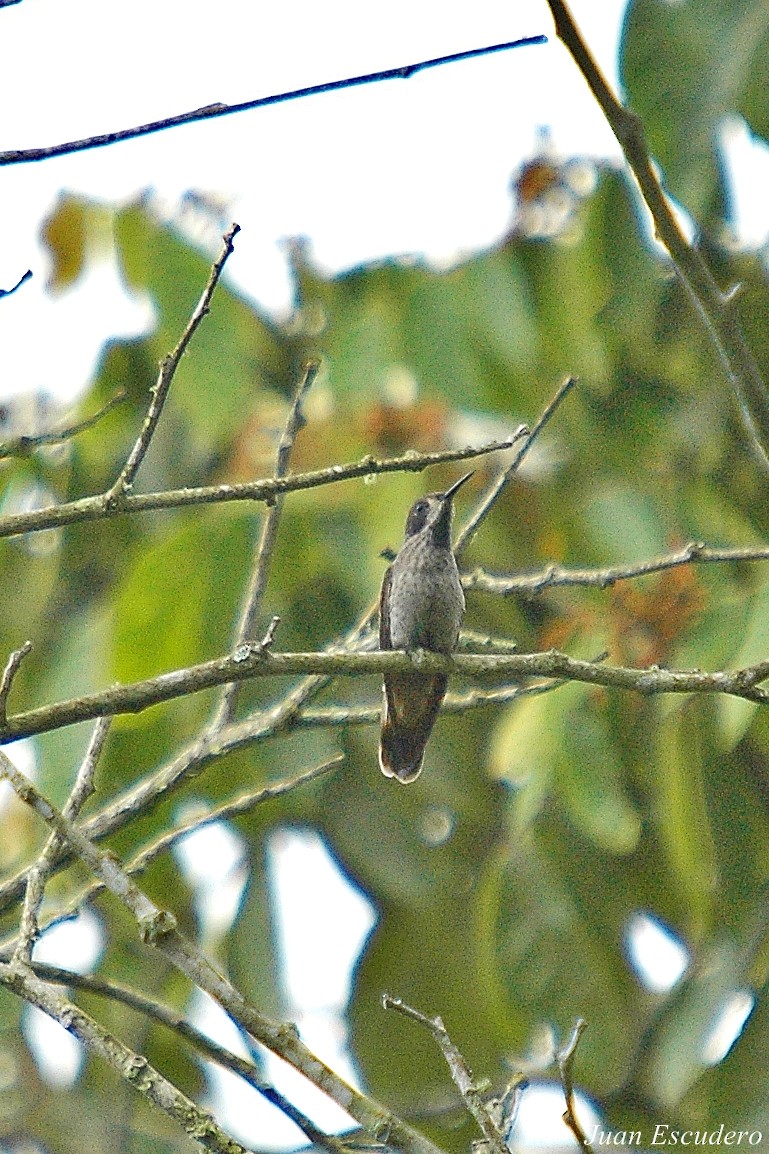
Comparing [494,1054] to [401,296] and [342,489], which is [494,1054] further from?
[401,296]

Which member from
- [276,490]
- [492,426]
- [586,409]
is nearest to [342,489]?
[492,426]

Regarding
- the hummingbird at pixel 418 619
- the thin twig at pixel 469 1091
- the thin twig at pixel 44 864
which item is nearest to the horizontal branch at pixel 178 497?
the thin twig at pixel 44 864

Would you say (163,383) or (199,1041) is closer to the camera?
(163,383)

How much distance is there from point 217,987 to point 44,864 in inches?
26.9

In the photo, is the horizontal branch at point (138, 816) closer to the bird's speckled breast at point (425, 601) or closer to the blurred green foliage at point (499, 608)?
the blurred green foliage at point (499, 608)

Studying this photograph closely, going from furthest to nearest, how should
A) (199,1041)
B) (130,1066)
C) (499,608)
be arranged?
(499,608) → (199,1041) → (130,1066)

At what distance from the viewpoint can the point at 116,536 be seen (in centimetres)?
662

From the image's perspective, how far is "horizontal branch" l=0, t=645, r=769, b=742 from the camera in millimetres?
3139

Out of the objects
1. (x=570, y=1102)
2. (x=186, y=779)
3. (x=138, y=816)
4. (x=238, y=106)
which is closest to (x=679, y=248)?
(x=238, y=106)

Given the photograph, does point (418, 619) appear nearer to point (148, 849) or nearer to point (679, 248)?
point (148, 849)

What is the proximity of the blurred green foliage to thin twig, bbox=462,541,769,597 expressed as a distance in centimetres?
34

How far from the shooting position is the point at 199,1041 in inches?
138

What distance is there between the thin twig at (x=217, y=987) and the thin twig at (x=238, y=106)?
137cm

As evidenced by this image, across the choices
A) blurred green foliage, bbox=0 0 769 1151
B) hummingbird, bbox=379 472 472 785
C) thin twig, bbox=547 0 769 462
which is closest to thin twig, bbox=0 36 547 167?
thin twig, bbox=547 0 769 462
